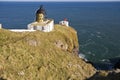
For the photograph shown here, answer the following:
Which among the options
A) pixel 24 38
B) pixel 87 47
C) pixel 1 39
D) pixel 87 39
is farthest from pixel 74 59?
pixel 87 39

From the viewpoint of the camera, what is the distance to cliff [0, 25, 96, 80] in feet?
213

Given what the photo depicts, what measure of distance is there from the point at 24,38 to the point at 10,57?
33.0 ft

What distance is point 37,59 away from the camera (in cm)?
7031

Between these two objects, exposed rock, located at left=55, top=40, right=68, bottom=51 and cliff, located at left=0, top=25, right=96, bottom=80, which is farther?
exposed rock, located at left=55, top=40, right=68, bottom=51

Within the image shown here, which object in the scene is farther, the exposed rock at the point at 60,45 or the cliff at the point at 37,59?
the exposed rock at the point at 60,45

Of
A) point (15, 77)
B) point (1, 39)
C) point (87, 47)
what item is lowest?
point (87, 47)

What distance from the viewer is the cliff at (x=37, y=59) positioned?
64.8 meters

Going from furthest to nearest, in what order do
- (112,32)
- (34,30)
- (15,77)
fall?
1. (112,32)
2. (34,30)
3. (15,77)

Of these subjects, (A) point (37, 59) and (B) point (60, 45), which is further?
(B) point (60, 45)

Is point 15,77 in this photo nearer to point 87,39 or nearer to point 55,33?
point 55,33

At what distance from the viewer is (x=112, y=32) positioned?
485 feet

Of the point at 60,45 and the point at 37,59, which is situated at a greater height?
the point at 37,59

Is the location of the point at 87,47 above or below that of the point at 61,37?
below

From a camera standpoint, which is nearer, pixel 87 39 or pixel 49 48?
pixel 49 48
